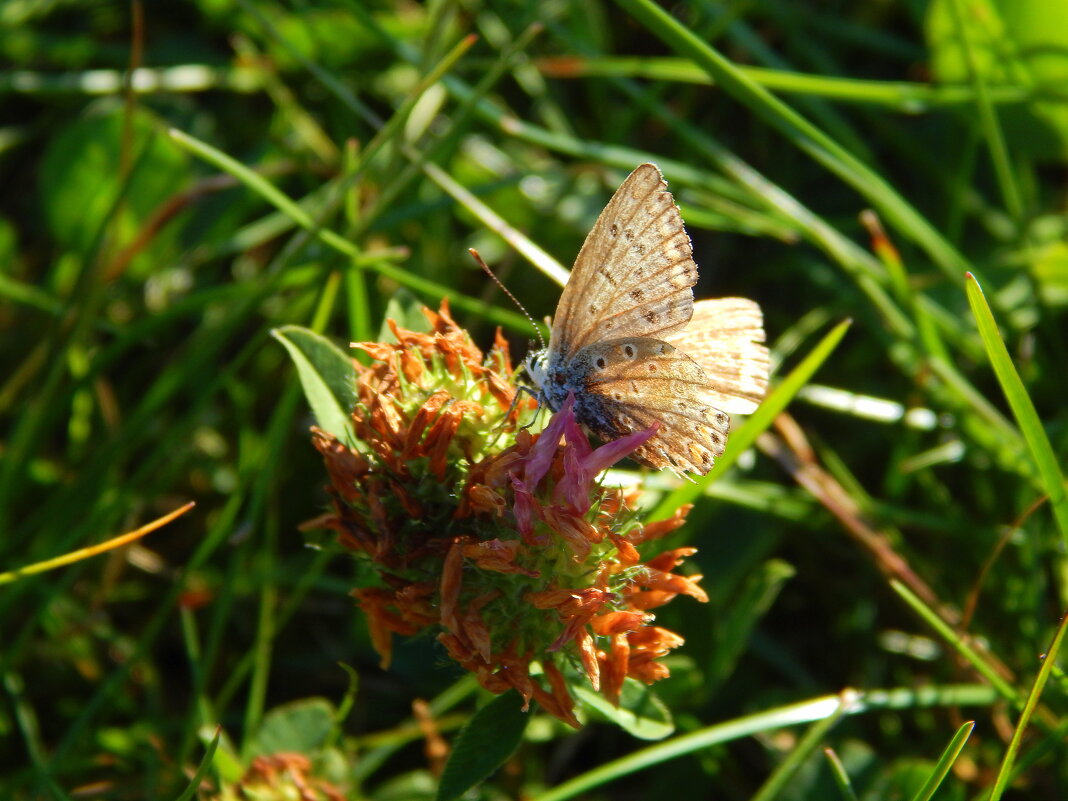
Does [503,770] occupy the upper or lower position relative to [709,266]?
lower

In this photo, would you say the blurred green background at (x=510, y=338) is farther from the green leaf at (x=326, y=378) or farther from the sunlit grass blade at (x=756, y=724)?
the green leaf at (x=326, y=378)

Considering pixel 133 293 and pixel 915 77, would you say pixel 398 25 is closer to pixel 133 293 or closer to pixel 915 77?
pixel 133 293

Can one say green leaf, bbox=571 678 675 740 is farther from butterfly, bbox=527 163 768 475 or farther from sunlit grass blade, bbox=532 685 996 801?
butterfly, bbox=527 163 768 475

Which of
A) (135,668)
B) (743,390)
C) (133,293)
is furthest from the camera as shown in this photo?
(133,293)

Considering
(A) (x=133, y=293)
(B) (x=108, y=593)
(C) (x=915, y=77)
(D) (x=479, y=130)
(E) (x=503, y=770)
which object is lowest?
(E) (x=503, y=770)

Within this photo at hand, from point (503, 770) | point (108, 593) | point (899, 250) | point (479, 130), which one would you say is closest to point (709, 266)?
point (899, 250)

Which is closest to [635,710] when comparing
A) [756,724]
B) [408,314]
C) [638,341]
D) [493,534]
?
[756,724]
